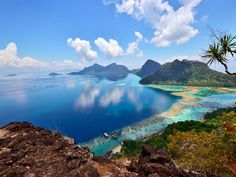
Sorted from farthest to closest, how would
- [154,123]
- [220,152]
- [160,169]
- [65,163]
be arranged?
[154,123] → [220,152] → [65,163] → [160,169]

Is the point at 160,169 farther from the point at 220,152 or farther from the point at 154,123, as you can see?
the point at 154,123

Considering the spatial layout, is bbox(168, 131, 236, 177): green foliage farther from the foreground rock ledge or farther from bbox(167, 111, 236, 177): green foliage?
the foreground rock ledge

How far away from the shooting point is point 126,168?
1293 centimetres

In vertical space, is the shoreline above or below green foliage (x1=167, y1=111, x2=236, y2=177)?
below

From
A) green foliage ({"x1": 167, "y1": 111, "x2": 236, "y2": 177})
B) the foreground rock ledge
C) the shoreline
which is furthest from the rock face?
the shoreline

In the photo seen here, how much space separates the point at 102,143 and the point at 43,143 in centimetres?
5388

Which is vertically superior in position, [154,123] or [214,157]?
[214,157]

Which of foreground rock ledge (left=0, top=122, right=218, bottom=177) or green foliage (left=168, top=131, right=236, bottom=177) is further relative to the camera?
green foliage (left=168, top=131, right=236, bottom=177)

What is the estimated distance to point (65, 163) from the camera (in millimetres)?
12664

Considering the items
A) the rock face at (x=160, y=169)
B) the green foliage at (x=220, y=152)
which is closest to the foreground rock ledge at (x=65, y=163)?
the rock face at (x=160, y=169)

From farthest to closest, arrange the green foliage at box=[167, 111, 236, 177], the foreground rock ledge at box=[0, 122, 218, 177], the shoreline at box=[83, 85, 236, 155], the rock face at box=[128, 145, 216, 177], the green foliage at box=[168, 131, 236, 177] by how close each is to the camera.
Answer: the shoreline at box=[83, 85, 236, 155] < the green foliage at box=[168, 131, 236, 177] < the green foliage at box=[167, 111, 236, 177] < the rock face at box=[128, 145, 216, 177] < the foreground rock ledge at box=[0, 122, 218, 177]

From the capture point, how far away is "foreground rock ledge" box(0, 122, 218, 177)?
11.7 metres

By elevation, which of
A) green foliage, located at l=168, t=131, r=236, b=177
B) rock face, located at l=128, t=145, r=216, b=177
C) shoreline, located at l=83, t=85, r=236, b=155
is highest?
rock face, located at l=128, t=145, r=216, b=177

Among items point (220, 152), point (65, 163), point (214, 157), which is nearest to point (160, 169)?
point (65, 163)
